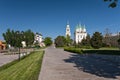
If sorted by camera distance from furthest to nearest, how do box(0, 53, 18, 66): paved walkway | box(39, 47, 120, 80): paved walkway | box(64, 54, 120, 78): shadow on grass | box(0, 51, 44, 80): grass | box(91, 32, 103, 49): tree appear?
box(91, 32, 103, 49): tree < box(0, 53, 18, 66): paved walkway < box(64, 54, 120, 78): shadow on grass < box(0, 51, 44, 80): grass < box(39, 47, 120, 80): paved walkway

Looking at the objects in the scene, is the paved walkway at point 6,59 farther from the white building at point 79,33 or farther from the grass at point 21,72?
the white building at point 79,33

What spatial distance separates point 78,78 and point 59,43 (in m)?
117

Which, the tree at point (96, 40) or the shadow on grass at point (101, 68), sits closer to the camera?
the shadow on grass at point (101, 68)

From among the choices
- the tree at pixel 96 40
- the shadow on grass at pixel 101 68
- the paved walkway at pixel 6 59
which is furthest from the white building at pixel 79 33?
the shadow on grass at pixel 101 68

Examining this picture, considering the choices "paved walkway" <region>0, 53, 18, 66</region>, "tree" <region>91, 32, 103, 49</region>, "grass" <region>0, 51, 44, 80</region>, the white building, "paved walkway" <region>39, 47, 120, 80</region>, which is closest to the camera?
"paved walkway" <region>39, 47, 120, 80</region>

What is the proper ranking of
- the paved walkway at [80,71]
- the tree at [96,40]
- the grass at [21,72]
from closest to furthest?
the paved walkway at [80,71] → the grass at [21,72] → the tree at [96,40]

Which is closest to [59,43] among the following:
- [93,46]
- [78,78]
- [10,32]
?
[10,32]

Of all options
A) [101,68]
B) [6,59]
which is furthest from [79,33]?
[101,68]

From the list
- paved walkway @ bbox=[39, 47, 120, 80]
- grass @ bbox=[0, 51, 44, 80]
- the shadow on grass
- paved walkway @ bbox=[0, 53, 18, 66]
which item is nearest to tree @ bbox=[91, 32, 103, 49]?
paved walkway @ bbox=[0, 53, 18, 66]

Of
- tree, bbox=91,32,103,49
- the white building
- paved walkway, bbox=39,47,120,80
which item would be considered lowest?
paved walkway, bbox=39,47,120,80

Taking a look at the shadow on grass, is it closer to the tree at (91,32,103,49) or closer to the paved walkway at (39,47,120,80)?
the paved walkway at (39,47,120,80)

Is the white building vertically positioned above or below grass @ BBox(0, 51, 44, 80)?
above

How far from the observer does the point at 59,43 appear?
128250 millimetres

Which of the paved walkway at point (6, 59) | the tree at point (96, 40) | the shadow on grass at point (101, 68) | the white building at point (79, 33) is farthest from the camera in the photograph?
the white building at point (79, 33)
